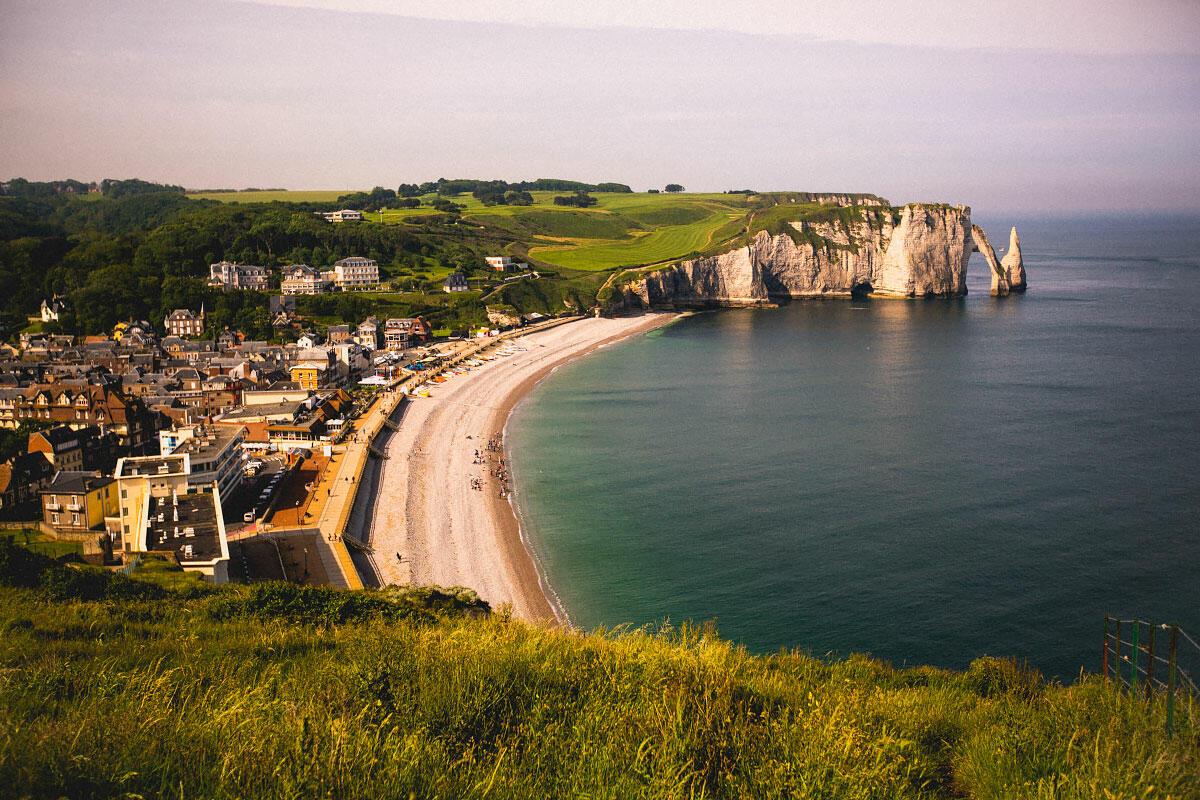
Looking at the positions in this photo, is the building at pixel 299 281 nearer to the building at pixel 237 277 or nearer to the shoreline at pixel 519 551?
the building at pixel 237 277

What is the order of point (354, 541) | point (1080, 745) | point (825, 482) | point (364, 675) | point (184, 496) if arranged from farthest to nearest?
point (825, 482), point (354, 541), point (184, 496), point (364, 675), point (1080, 745)

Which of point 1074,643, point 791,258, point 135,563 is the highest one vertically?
point 791,258

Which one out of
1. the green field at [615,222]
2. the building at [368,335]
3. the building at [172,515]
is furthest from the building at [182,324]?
the green field at [615,222]

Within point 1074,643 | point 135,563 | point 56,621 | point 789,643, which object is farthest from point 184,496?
point 1074,643

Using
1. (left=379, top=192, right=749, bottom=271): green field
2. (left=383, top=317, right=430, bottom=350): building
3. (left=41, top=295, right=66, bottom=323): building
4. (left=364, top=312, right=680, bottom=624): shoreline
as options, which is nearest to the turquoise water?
(left=364, top=312, right=680, bottom=624): shoreline

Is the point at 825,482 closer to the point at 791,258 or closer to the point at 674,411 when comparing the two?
the point at 674,411

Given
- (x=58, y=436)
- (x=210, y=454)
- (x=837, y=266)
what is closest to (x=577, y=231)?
(x=837, y=266)

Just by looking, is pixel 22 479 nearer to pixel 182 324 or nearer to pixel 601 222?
pixel 182 324
